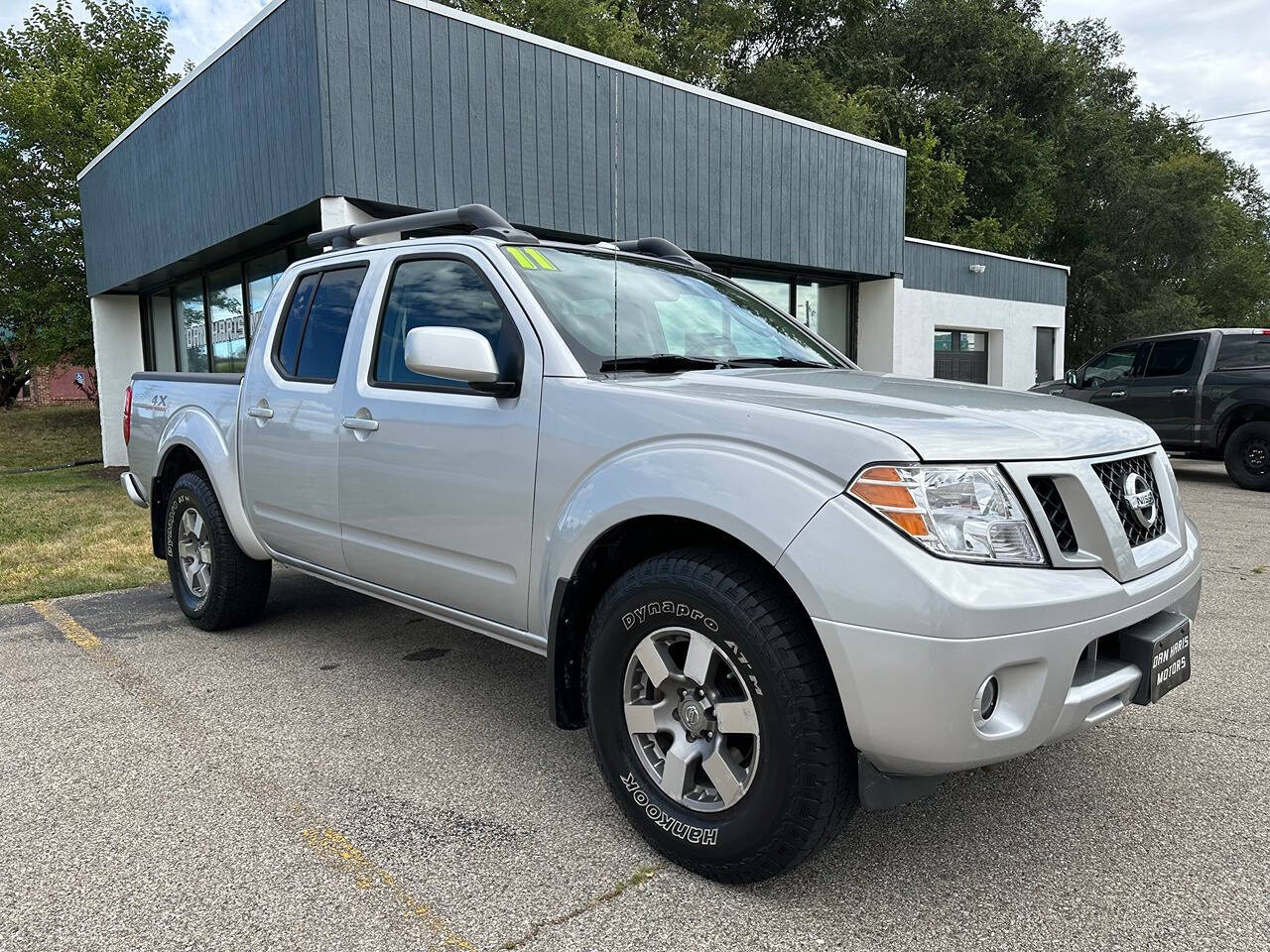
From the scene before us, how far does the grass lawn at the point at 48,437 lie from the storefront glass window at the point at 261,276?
677cm

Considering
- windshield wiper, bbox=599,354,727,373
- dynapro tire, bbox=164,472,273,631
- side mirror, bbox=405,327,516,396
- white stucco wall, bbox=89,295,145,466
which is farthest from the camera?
white stucco wall, bbox=89,295,145,466

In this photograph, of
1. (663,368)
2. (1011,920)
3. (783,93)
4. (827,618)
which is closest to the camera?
(827,618)

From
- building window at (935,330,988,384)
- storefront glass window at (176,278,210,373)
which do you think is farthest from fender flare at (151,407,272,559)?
building window at (935,330,988,384)

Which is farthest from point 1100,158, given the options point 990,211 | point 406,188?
point 406,188

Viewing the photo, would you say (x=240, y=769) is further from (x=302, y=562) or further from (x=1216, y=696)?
(x=1216, y=696)

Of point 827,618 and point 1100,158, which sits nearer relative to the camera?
point 827,618

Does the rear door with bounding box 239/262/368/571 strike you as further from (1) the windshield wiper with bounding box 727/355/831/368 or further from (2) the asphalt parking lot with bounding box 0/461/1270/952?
(1) the windshield wiper with bounding box 727/355/831/368

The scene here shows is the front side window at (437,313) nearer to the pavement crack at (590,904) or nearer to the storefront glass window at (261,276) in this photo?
the pavement crack at (590,904)

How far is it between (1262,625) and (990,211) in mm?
30525

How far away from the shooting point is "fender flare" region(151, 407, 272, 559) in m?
4.45

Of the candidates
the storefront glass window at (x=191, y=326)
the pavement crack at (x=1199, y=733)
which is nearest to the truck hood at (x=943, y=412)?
the pavement crack at (x=1199, y=733)

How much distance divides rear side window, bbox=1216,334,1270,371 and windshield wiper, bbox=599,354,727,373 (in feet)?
32.9

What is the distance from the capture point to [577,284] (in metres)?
3.30

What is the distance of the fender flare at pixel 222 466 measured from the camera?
4.45 m
